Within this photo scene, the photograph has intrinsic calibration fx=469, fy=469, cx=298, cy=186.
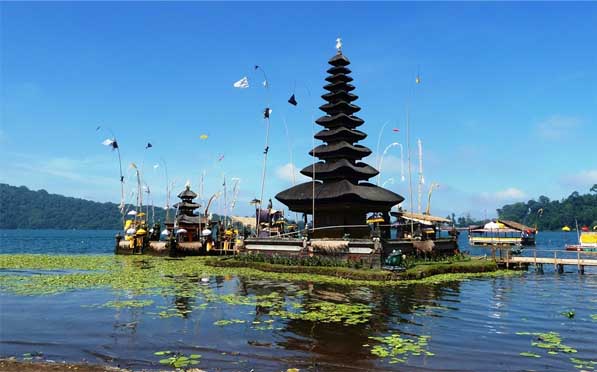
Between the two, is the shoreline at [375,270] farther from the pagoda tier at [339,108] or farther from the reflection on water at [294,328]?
the pagoda tier at [339,108]

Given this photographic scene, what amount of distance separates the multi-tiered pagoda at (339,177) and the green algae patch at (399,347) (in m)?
20.2

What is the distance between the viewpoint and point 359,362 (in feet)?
39.3

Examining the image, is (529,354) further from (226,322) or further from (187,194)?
(187,194)

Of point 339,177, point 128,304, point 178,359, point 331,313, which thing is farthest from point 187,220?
point 178,359

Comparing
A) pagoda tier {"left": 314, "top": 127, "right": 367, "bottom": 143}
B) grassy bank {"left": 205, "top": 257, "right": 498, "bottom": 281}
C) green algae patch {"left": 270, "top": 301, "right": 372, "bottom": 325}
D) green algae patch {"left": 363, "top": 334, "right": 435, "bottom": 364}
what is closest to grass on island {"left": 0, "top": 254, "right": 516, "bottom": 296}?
grassy bank {"left": 205, "top": 257, "right": 498, "bottom": 281}

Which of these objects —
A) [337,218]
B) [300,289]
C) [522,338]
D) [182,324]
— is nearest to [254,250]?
[337,218]

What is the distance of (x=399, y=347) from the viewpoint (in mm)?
13375

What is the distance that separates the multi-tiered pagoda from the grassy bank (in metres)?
5.38

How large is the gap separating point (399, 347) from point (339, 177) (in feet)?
86.1

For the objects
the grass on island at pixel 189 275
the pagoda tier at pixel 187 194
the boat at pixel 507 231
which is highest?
the pagoda tier at pixel 187 194

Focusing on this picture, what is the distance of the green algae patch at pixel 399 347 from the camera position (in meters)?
12.5

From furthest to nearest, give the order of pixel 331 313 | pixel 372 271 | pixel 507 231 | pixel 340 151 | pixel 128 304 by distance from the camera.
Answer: pixel 507 231 → pixel 340 151 → pixel 372 271 → pixel 128 304 → pixel 331 313

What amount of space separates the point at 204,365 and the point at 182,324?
4928mm

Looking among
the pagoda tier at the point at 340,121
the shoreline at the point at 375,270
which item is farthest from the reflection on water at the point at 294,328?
the pagoda tier at the point at 340,121
